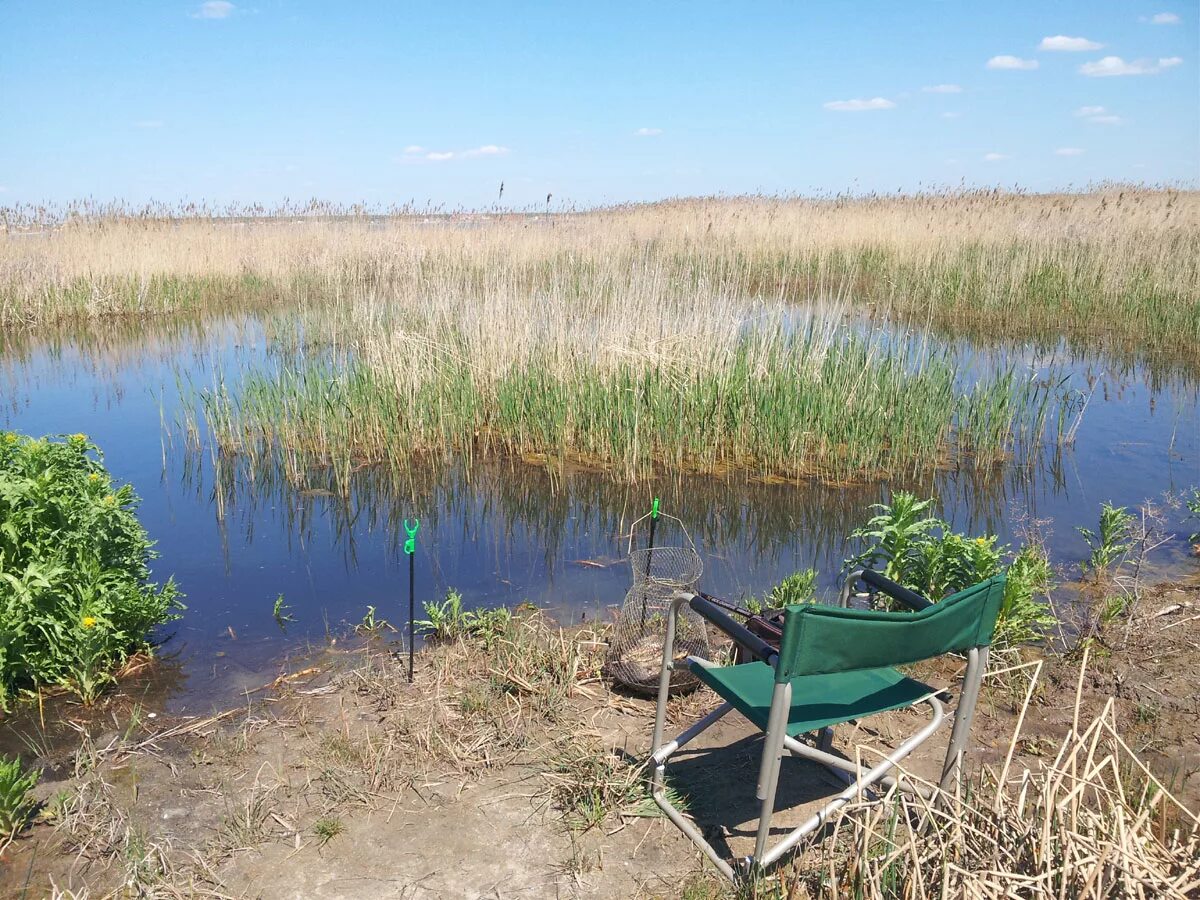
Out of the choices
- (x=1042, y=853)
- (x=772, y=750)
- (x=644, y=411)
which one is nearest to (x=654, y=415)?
(x=644, y=411)

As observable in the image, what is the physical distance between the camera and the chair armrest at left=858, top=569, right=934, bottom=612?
7.82 ft

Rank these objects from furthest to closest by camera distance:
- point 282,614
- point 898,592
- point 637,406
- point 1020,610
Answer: point 637,406 < point 282,614 < point 1020,610 < point 898,592

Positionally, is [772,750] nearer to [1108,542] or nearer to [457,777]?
[457,777]

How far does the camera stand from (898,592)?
8.14 ft

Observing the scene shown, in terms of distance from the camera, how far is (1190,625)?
3814 millimetres

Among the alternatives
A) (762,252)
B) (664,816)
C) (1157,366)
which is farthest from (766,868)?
(762,252)

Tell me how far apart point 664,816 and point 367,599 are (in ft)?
7.88

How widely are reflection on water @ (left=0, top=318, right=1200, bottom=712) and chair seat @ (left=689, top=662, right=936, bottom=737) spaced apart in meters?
1.86

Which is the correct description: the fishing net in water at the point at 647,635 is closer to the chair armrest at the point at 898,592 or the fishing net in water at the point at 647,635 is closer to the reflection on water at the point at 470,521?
the reflection on water at the point at 470,521

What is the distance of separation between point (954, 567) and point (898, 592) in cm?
127

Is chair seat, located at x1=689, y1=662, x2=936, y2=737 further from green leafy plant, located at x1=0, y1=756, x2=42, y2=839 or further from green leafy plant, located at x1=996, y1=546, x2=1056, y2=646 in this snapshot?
green leafy plant, located at x1=0, y1=756, x2=42, y2=839

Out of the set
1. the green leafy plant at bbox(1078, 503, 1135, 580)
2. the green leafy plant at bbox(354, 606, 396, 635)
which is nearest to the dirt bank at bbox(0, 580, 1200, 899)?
the green leafy plant at bbox(354, 606, 396, 635)

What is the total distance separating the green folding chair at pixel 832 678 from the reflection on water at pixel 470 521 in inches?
73.8

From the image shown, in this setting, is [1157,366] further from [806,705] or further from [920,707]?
[806,705]
